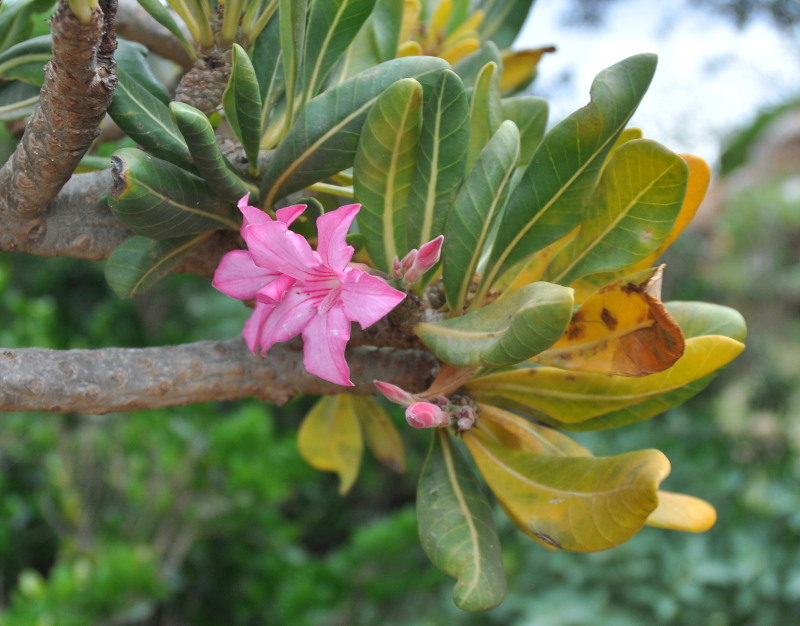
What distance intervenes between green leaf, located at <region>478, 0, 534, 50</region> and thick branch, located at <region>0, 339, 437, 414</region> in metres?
0.56

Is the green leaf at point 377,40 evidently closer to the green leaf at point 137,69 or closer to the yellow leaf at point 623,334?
the green leaf at point 137,69

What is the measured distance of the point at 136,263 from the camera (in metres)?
0.66

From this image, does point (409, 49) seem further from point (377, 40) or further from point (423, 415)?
point (423, 415)

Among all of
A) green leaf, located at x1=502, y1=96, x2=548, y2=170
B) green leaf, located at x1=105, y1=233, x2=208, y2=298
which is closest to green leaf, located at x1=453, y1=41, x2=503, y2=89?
green leaf, located at x1=502, y1=96, x2=548, y2=170

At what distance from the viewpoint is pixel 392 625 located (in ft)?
9.87

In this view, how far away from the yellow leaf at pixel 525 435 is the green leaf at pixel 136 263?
1.17ft

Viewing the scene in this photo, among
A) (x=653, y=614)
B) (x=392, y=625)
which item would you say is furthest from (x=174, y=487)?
(x=653, y=614)

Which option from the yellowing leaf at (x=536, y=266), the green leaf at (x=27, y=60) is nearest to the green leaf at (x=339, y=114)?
the yellowing leaf at (x=536, y=266)

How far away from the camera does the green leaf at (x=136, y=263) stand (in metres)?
0.66

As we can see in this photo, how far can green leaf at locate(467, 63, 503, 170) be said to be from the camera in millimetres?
714

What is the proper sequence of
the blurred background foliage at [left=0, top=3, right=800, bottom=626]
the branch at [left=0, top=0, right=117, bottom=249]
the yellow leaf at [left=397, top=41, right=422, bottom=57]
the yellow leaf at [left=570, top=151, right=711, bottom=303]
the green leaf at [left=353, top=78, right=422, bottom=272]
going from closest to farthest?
the branch at [left=0, top=0, right=117, bottom=249]
the green leaf at [left=353, top=78, right=422, bottom=272]
the yellow leaf at [left=570, top=151, right=711, bottom=303]
the yellow leaf at [left=397, top=41, right=422, bottom=57]
the blurred background foliage at [left=0, top=3, right=800, bottom=626]

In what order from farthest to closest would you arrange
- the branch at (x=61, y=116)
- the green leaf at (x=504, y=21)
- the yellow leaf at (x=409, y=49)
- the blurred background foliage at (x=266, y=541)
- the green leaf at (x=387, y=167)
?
the blurred background foliage at (x=266, y=541), the green leaf at (x=504, y=21), the yellow leaf at (x=409, y=49), the green leaf at (x=387, y=167), the branch at (x=61, y=116)

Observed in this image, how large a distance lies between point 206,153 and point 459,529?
0.40 m

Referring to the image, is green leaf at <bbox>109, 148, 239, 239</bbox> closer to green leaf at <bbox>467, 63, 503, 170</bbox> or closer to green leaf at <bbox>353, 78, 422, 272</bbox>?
green leaf at <bbox>353, 78, 422, 272</bbox>
